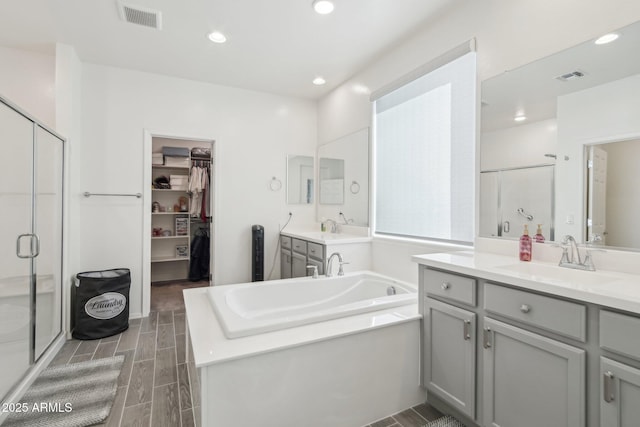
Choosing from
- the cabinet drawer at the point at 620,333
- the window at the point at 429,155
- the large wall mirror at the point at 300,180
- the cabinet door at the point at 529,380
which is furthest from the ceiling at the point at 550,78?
the large wall mirror at the point at 300,180

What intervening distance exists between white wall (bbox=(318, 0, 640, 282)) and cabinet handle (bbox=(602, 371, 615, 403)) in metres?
1.59

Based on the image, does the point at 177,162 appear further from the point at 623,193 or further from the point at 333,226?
the point at 623,193

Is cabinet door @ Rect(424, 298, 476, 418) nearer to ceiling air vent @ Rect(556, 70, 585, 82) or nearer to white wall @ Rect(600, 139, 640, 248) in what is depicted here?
white wall @ Rect(600, 139, 640, 248)

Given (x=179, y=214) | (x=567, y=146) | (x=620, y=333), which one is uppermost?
(x=567, y=146)

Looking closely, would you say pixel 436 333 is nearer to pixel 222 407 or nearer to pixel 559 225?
pixel 559 225

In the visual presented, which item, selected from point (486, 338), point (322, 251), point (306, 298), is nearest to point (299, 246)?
point (322, 251)

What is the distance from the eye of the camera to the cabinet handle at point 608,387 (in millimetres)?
1102

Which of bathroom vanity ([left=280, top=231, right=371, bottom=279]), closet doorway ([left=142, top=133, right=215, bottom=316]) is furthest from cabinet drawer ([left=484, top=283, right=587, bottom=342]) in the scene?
closet doorway ([left=142, top=133, right=215, bottom=316])

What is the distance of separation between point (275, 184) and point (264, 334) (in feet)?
9.20

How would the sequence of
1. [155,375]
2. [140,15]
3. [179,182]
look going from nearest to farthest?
[155,375] < [140,15] < [179,182]

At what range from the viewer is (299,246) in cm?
360

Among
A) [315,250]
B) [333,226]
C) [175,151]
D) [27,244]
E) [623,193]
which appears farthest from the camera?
[175,151]

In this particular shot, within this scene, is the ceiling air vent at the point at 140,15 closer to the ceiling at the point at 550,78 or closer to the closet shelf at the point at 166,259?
the ceiling at the point at 550,78

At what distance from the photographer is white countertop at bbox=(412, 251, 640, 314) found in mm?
1099
